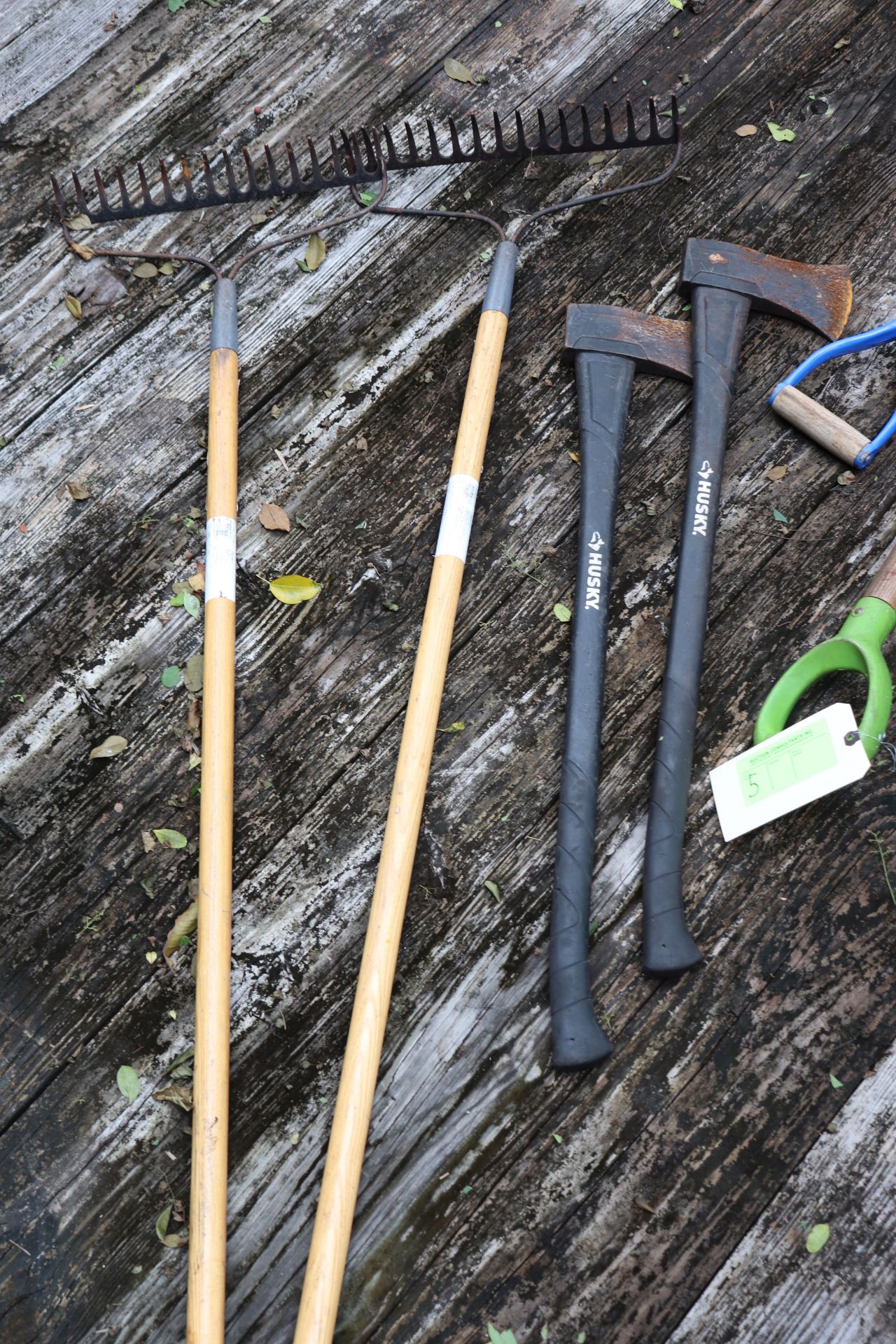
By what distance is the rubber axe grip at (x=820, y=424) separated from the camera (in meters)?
2.32

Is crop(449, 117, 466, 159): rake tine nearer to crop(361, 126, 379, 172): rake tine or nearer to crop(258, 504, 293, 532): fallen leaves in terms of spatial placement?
crop(361, 126, 379, 172): rake tine

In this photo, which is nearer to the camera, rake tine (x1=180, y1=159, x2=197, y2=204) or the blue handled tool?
the blue handled tool

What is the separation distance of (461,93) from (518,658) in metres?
1.86

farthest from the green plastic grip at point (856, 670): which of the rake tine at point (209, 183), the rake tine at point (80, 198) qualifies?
the rake tine at point (80, 198)

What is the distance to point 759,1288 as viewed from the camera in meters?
1.77

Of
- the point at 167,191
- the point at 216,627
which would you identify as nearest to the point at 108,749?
the point at 216,627

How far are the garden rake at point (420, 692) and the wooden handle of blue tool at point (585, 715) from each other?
0.26 meters

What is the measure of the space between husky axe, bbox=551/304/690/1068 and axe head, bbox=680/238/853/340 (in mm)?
137

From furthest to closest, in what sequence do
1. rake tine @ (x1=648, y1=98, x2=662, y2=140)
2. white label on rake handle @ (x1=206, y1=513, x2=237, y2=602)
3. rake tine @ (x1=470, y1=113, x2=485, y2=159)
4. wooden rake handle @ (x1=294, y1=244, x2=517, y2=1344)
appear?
rake tine @ (x1=470, y1=113, x2=485, y2=159) < rake tine @ (x1=648, y1=98, x2=662, y2=140) < white label on rake handle @ (x1=206, y1=513, x2=237, y2=602) < wooden rake handle @ (x1=294, y1=244, x2=517, y2=1344)

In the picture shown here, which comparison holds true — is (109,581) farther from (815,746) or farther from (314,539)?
(815,746)

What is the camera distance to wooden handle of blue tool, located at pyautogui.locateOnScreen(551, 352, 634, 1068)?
6.30 ft

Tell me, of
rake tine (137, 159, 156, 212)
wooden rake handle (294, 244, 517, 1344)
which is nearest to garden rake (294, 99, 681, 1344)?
wooden rake handle (294, 244, 517, 1344)

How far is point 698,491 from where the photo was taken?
7.42ft

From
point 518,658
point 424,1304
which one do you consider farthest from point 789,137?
point 424,1304
